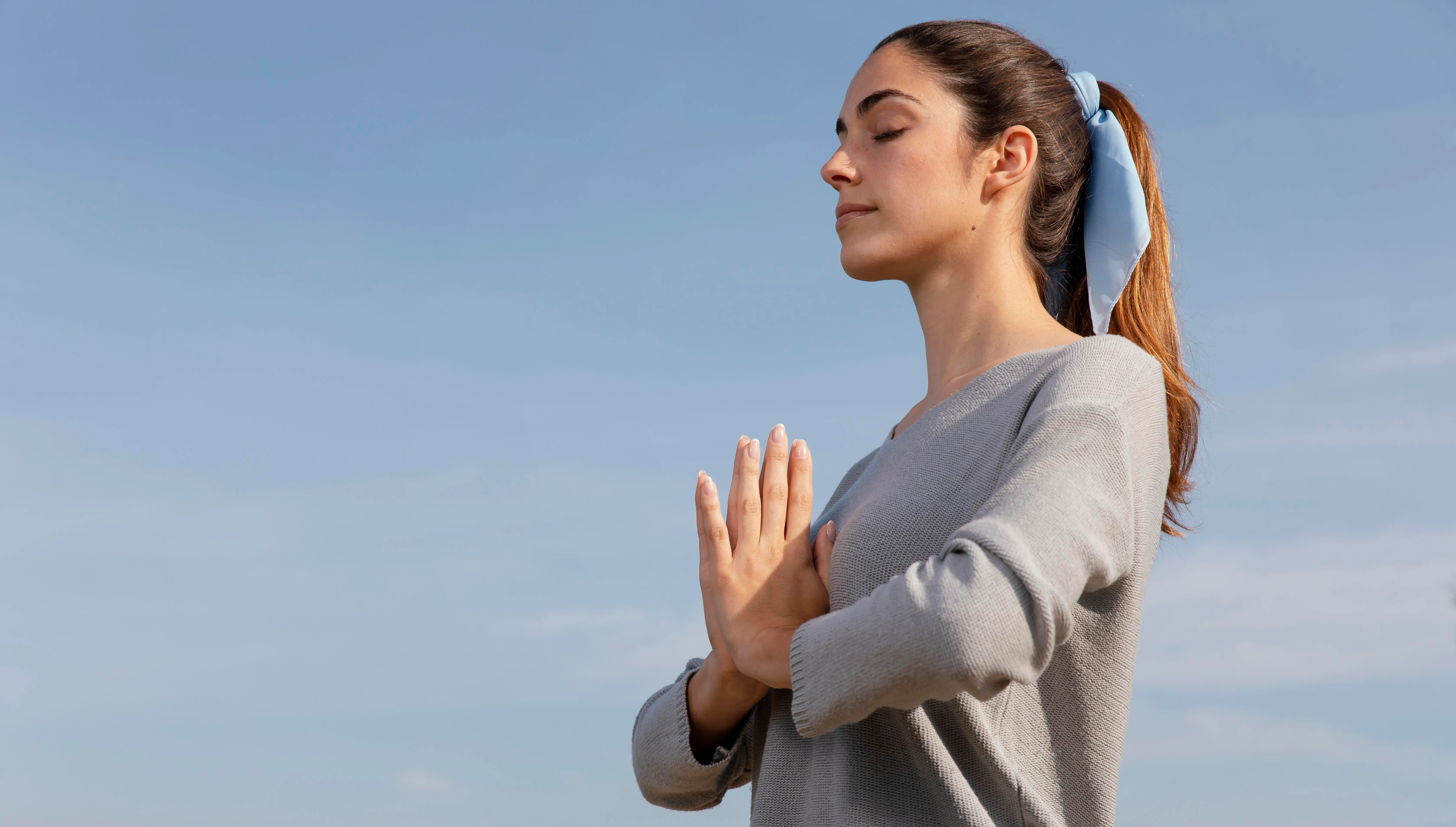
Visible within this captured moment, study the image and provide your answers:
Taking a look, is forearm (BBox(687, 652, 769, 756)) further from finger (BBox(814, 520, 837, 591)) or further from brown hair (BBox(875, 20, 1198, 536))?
brown hair (BBox(875, 20, 1198, 536))

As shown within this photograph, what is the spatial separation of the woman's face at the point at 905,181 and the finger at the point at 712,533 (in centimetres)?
70

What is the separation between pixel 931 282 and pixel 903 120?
396 mm

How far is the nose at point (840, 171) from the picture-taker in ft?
9.91

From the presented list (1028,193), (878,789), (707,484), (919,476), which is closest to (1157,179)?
(1028,193)

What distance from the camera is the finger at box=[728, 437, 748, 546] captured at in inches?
105

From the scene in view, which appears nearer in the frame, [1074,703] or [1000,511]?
[1000,511]

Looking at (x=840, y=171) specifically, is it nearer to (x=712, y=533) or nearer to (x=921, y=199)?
(x=921, y=199)

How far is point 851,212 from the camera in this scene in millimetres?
3037

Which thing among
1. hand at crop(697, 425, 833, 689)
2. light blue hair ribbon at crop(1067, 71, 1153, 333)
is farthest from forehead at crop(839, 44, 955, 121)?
hand at crop(697, 425, 833, 689)

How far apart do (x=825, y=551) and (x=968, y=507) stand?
1.15ft

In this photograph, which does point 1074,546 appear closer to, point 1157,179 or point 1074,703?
point 1074,703

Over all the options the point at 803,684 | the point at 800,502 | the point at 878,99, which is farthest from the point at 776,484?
the point at 878,99

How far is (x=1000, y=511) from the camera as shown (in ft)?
6.92

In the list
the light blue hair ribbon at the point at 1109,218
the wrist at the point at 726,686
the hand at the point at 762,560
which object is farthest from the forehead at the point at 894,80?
the wrist at the point at 726,686
